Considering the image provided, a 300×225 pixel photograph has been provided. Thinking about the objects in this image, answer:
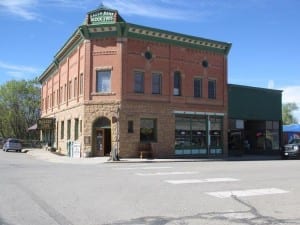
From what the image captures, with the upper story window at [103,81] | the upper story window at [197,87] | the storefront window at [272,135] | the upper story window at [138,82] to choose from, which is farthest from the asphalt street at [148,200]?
the storefront window at [272,135]

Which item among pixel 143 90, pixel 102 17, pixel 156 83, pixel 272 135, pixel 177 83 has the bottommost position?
pixel 272 135

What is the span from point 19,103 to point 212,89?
4187cm

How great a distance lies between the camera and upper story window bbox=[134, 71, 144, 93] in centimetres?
3316

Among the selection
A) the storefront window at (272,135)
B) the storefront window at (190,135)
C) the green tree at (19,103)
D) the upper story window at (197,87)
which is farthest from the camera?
the green tree at (19,103)

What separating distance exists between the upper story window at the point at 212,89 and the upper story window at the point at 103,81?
9.46 metres

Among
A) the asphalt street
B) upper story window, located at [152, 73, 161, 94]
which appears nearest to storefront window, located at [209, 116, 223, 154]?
upper story window, located at [152, 73, 161, 94]

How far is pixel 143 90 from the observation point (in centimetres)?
3341

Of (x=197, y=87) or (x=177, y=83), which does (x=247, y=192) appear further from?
(x=197, y=87)

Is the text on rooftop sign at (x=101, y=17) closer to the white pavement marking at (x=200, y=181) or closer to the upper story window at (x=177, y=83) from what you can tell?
the upper story window at (x=177, y=83)

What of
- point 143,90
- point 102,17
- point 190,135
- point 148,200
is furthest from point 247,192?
point 102,17

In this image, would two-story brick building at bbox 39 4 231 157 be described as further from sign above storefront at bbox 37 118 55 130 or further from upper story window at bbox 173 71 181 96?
sign above storefront at bbox 37 118 55 130

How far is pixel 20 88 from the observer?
6931cm

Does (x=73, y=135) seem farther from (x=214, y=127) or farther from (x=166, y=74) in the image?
(x=214, y=127)

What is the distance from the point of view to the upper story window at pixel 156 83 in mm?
34094
